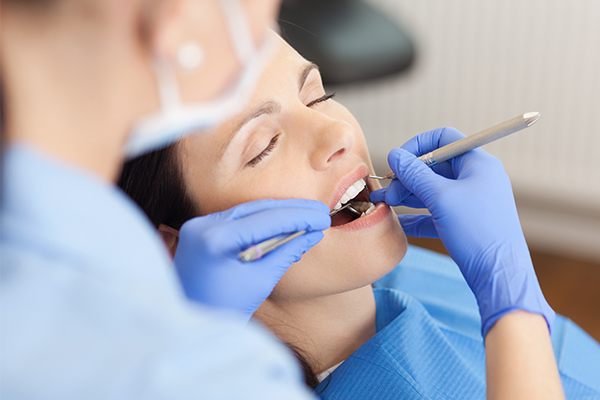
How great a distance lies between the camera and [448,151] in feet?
4.66

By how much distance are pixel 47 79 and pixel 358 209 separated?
830 millimetres

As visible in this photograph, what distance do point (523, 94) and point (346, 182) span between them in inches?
72.8

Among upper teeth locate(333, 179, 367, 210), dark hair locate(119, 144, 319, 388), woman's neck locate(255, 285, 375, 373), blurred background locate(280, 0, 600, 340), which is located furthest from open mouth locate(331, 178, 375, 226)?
blurred background locate(280, 0, 600, 340)

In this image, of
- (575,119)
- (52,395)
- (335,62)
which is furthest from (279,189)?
(575,119)

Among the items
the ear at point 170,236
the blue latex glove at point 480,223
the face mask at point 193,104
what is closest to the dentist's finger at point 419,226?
the blue latex glove at point 480,223

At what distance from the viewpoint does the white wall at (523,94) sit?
301 cm

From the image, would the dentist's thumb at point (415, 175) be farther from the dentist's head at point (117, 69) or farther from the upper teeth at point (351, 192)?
the dentist's head at point (117, 69)

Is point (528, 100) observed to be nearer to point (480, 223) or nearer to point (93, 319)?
point (480, 223)

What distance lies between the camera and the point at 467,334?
1644 millimetres

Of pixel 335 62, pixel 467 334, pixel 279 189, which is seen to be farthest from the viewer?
pixel 335 62

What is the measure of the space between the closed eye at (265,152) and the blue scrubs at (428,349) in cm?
34

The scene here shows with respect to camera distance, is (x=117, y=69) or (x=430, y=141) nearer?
(x=117, y=69)

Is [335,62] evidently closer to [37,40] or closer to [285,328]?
[285,328]

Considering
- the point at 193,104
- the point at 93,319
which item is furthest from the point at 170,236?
the point at 93,319
